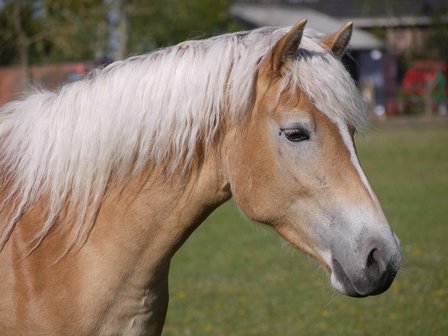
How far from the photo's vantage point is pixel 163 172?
129 inches

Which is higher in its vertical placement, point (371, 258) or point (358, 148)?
point (371, 258)

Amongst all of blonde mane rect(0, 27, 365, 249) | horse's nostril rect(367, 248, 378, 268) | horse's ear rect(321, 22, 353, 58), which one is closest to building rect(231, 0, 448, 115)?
horse's ear rect(321, 22, 353, 58)

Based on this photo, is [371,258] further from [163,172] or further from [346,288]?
[163,172]

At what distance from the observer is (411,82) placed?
34.6 metres

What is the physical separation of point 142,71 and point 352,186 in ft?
3.22

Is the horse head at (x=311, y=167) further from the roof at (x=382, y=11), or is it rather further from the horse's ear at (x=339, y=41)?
the roof at (x=382, y=11)

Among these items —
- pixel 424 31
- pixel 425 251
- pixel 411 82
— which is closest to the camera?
pixel 425 251

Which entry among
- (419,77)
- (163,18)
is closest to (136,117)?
(163,18)

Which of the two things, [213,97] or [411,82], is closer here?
[213,97]

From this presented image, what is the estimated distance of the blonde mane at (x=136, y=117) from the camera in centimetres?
319

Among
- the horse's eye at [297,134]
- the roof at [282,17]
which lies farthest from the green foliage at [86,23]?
the horse's eye at [297,134]

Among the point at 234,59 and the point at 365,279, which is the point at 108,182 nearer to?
the point at 234,59

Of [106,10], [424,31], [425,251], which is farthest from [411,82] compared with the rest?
[425,251]

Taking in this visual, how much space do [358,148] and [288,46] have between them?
20.2 m
